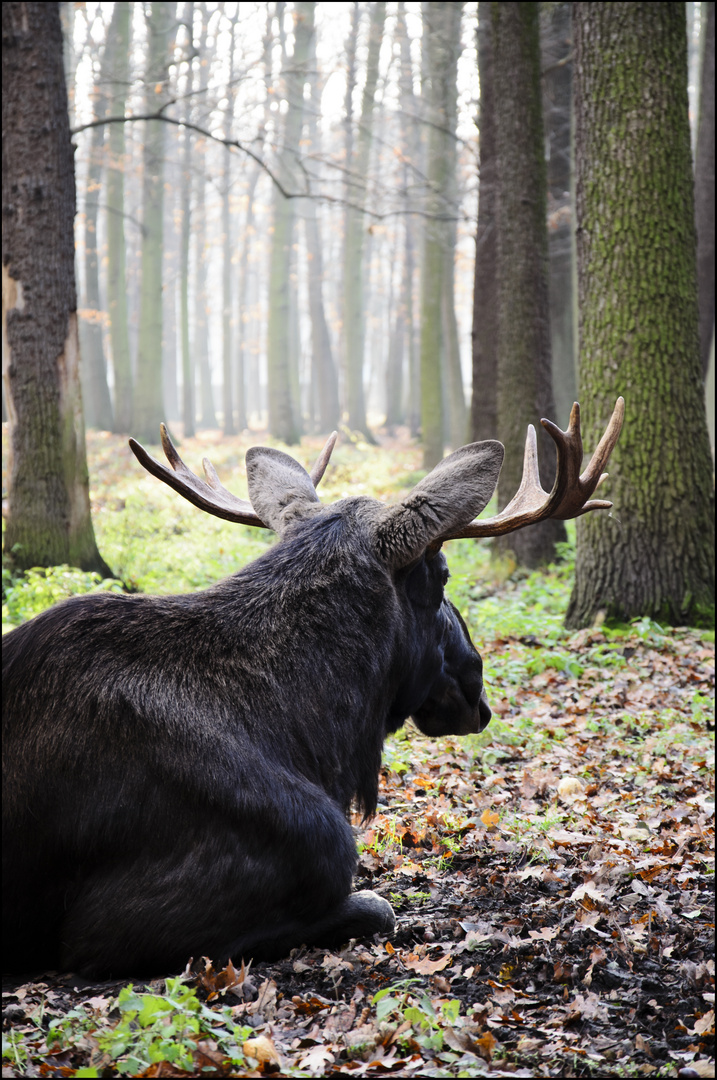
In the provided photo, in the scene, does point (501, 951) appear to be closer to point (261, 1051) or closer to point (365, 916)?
point (365, 916)

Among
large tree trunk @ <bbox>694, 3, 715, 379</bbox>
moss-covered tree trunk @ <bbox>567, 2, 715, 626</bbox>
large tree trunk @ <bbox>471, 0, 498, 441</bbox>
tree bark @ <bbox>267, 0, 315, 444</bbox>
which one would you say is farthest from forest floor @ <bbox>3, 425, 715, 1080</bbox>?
tree bark @ <bbox>267, 0, 315, 444</bbox>

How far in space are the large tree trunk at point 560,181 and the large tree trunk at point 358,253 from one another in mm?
7509

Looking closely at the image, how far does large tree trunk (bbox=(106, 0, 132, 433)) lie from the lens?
23453 millimetres

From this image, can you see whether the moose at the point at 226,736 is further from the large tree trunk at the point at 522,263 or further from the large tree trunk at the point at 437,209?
the large tree trunk at the point at 437,209

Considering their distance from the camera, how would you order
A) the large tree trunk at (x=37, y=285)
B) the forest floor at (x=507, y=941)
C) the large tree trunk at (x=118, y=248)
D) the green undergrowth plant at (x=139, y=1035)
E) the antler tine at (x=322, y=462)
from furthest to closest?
the large tree trunk at (x=118, y=248) → the large tree trunk at (x=37, y=285) → the antler tine at (x=322, y=462) → the forest floor at (x=507, y=941) → the green undergrowth plant at (x=139, y=1035)

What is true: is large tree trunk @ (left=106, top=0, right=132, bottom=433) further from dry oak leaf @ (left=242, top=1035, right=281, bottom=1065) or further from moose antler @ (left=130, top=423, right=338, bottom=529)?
dry oak leaf @ (left=242, top=1035, right=281, bottom=1065)

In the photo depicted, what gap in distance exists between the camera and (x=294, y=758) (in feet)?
11.5

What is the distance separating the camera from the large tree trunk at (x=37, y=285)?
9633 millimetres

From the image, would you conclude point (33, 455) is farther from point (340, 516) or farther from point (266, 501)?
point (340, 516)

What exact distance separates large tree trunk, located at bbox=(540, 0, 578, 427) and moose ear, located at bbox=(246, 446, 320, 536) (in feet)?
41.5

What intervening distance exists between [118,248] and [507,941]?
24.9 m

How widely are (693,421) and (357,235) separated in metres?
22.0

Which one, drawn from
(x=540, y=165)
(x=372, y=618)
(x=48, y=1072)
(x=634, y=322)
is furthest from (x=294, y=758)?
(x=540, y=165)

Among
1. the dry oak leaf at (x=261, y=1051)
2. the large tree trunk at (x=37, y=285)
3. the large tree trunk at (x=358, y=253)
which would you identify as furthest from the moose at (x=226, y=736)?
the large tree trunk at (x=358, y=253)
